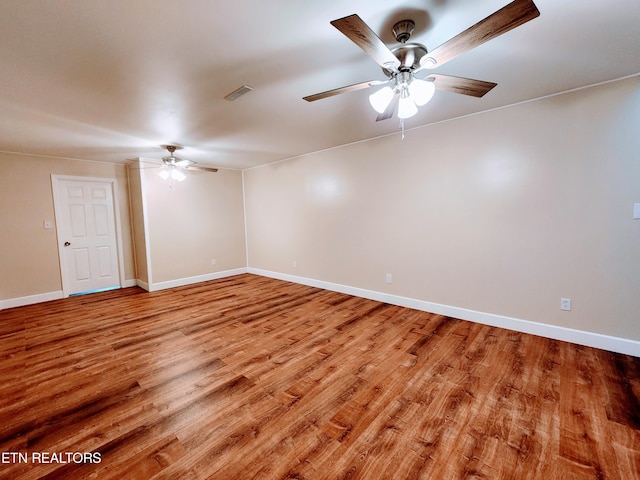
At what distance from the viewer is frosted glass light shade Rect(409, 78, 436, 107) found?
1602 millimetres

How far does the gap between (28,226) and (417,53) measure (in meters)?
5.85

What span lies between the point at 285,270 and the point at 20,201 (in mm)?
4308

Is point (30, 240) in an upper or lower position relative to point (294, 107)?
lower

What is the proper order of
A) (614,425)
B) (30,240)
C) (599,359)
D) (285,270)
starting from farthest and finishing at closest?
1. (285,270)
2. (30,240)
3. (599,359)
4. (614,425)

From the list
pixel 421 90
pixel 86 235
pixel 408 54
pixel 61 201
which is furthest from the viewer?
pixel 86 235

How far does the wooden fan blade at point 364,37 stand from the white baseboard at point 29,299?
5.88 meters

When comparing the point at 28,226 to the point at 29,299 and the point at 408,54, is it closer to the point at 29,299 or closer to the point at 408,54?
the point at 29,299

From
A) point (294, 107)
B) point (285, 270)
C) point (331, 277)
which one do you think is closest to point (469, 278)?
point (331, 277)

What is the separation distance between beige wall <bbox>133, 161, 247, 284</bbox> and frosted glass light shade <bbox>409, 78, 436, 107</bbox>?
4.76m

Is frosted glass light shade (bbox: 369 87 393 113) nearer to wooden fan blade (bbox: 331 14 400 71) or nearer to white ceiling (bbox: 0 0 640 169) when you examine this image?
wooden fan blade (bbox: 331 14 400 71)

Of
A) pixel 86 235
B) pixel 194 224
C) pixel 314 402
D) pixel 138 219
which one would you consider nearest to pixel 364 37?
pixel 314 402

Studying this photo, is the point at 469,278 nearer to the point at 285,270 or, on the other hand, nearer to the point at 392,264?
the point at 392,264

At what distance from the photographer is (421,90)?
1.62m

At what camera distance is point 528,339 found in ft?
9.09
